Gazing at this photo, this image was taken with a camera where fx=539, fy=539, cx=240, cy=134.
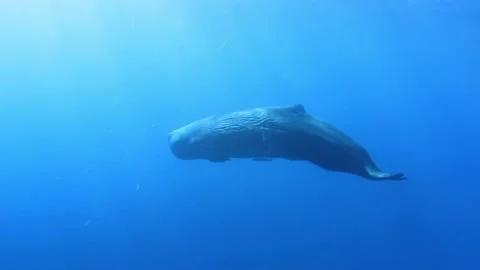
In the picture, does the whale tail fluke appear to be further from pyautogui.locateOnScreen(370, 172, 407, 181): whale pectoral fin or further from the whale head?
the whale head

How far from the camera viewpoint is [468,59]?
26719 millimetres

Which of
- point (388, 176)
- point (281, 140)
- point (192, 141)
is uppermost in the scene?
point (192, 141)

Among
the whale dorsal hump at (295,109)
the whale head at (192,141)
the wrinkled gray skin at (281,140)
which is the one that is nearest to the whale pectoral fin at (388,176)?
the wrinkled gray skin at (281,140)

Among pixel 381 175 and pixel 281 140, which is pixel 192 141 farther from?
pixel 381 175

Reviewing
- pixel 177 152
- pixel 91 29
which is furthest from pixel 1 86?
pixel 177 152

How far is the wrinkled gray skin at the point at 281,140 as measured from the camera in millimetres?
6480

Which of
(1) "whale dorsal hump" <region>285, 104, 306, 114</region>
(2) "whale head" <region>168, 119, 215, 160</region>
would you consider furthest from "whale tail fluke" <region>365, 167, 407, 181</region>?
(2) "whale head" <region>168, 119, 215, 160</region>

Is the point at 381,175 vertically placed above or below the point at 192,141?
below

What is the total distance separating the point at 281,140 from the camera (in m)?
6.52

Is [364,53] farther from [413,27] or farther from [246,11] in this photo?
[246,11]

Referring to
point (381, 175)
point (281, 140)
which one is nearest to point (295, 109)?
point (281, 140)

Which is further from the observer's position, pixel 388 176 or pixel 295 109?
pixel 295 109

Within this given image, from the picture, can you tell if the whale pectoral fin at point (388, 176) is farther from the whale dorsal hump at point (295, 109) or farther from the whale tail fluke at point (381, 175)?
the whale dorsal hump at point (295, 109)

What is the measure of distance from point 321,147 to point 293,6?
615 inches
